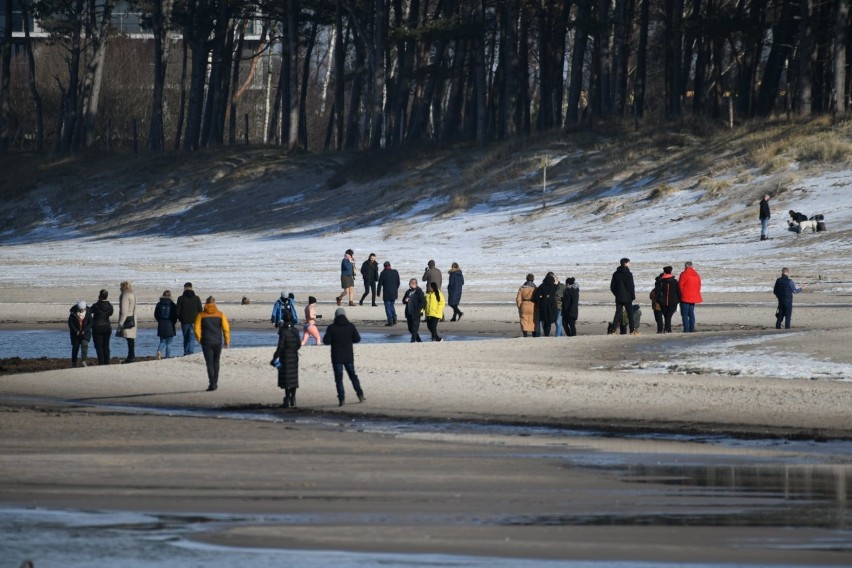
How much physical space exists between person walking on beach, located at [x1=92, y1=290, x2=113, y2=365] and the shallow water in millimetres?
2456

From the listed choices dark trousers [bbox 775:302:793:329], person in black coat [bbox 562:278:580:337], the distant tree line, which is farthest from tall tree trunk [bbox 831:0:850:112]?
person in black coat [bbox 562:278:580:337]

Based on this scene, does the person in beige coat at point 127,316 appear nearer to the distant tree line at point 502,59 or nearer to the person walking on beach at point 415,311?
the person walking on beach at point 415,311

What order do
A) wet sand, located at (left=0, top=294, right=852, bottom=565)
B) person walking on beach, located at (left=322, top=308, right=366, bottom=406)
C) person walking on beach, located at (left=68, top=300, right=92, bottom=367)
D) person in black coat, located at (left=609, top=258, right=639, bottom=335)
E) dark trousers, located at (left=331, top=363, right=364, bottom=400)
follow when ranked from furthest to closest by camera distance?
person in black coat, located at (left=609, top=258, right=639, bottom=335)
person walking on beach, located at (left=68, top=300, right=92, bottom=367)
dark trousers, located at (left=331, top=363, right=364, bottom=400)
person walking on beach, located at (left=322, top=308, right=366, bottom=406)
wet sand, located at (left=0, top=294, right=852, bottom=565)

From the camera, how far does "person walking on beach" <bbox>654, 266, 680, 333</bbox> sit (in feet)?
92.3

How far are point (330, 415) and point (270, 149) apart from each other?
63.7 meters

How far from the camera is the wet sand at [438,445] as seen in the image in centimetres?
1084

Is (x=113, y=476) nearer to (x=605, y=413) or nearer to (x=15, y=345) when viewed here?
(x=605, y=413)

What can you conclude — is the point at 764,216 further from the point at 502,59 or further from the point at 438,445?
the point at 438,445

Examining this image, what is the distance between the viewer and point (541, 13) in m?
70.1

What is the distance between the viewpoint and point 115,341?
31.0 metres

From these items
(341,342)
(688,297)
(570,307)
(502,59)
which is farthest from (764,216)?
(341,342)

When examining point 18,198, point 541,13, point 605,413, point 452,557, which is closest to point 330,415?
point 605,413

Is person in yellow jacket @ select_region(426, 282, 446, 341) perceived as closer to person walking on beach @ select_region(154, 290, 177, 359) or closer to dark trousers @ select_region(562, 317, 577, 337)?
dark trousers @ select_region(562, 317, 577, 337)

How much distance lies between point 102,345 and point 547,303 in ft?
26.2
